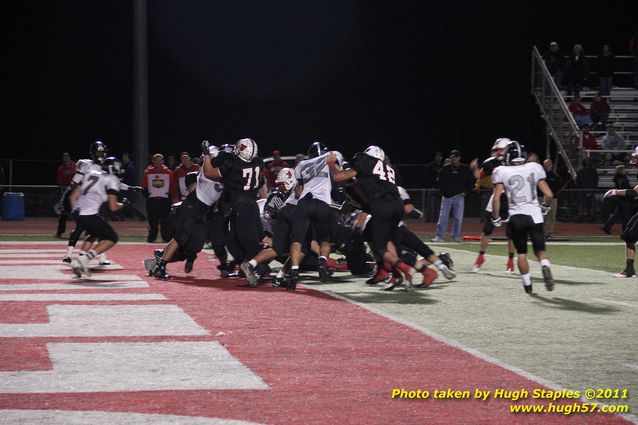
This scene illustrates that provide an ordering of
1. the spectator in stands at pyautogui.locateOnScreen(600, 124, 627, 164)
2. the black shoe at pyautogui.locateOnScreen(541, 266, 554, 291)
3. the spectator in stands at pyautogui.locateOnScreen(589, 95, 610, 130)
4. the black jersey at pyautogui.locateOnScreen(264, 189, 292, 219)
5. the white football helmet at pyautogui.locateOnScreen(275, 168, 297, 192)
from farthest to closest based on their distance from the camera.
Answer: the spectator in stands at pyautogui.locateOnScreen(589, 95, 610, 130) < the spectator in stands at pyautogui.locateOnScreen(600, 124, 627, 164) < the black jersey at pyautogui.locateOnScreen(264, 189, 292, 219) < the white football helmet at pyautogui.locateOnScreen(275, 168, 297, 192) < the black shoe at pyautogui.locateOnScreen(541, 266, 554, 291)

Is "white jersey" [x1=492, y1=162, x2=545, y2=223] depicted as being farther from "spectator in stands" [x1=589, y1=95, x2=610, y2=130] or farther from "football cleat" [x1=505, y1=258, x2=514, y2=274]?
"spectator in stands" [x1=589, y1=95, x2=610, y2=130]

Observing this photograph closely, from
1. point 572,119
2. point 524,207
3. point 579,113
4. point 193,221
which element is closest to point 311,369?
point 524,207

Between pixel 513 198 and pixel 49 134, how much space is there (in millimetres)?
26862

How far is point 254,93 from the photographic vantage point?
3841 cm

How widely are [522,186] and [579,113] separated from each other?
1950 cm

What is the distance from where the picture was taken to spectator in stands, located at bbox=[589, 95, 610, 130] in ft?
98.6

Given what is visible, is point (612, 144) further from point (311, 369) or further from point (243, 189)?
point (311, 369)

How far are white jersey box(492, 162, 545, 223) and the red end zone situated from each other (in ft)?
8.83

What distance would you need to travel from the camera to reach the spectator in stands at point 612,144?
28672 mm

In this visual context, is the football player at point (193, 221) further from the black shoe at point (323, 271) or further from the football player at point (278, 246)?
the black shoe at point (323, 271)

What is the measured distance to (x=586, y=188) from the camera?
27391 millimetres

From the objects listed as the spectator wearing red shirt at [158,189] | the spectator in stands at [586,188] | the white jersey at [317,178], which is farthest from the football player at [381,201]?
the spectator in stands at [586,188]

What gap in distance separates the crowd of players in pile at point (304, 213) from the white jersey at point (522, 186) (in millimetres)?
12

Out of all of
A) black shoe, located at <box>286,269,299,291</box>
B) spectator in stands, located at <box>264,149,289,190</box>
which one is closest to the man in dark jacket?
spectator in stands, located at <box>264,149,289,190</box>
